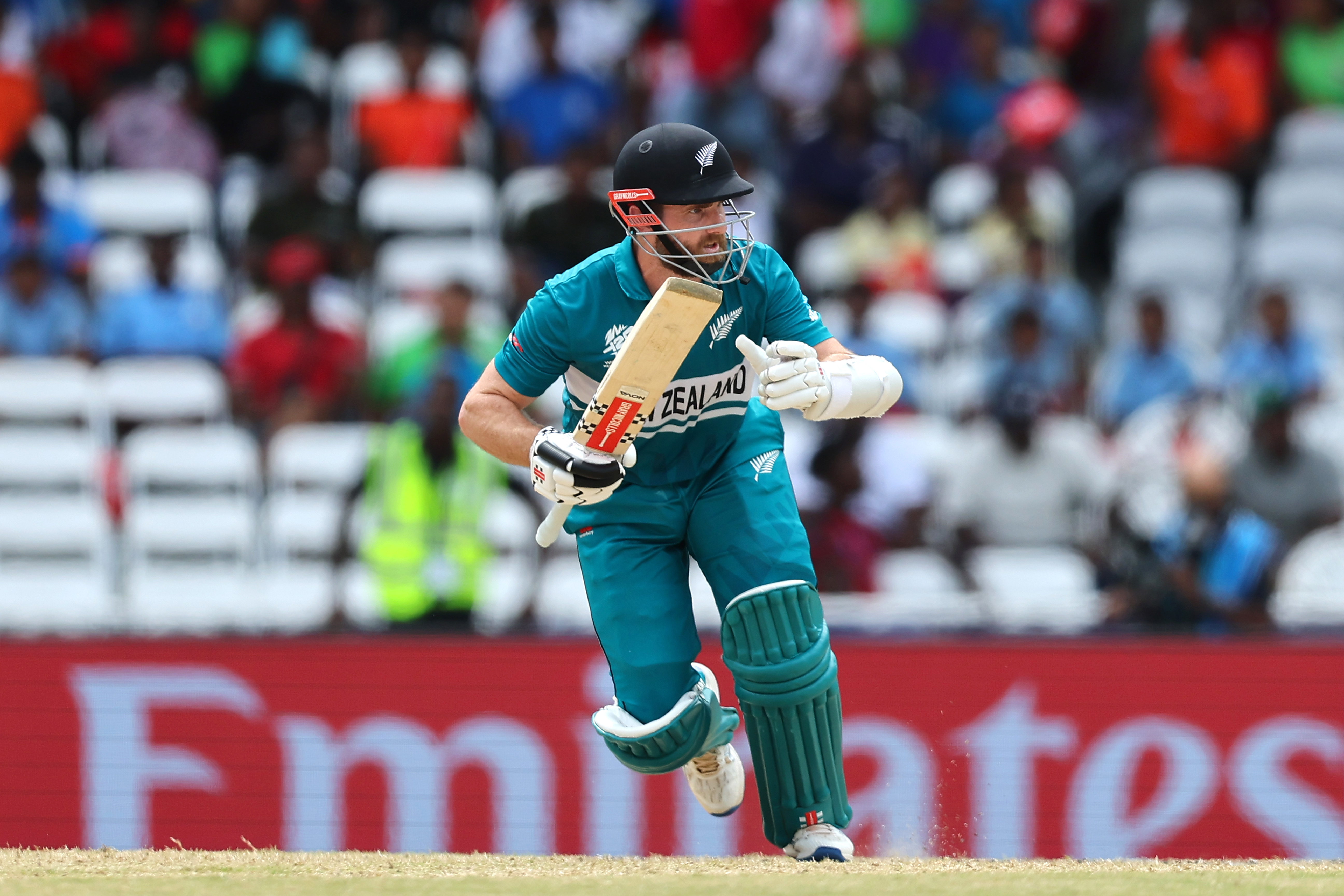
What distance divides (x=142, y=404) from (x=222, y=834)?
2912 mm

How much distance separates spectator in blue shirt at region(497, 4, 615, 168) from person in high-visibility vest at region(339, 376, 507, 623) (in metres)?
3.17

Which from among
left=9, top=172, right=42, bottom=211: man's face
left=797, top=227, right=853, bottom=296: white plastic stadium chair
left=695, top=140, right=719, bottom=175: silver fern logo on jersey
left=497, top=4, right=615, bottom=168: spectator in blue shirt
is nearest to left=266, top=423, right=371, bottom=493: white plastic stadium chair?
left=9, top=172, right=42, bottom=211: man's face

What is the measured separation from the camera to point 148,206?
10984mm

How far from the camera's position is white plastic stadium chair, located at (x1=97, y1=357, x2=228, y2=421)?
9719 mm

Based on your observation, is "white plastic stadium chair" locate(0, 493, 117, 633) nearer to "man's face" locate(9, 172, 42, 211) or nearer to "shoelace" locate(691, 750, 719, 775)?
"man's face" locate(9, 172, 42, 211)

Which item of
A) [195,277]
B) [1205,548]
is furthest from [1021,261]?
[195,277]

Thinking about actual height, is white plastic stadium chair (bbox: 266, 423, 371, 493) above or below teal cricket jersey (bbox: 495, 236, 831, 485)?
below

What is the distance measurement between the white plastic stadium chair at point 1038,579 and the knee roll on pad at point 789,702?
2726 millimetres

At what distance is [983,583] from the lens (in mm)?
8688

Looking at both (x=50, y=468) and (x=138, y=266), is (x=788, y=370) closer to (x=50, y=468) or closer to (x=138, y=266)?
(x=50, y=468)

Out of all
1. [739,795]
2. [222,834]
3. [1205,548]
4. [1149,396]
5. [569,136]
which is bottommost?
[222,834]

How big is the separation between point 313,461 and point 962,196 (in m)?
4.36

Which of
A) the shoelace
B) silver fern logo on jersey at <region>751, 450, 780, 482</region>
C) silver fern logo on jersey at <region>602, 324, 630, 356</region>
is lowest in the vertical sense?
the shoelace

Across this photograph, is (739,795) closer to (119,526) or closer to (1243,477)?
(1243,477)
